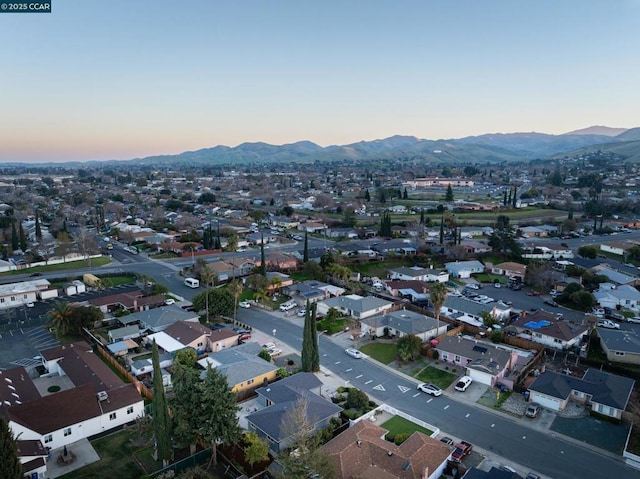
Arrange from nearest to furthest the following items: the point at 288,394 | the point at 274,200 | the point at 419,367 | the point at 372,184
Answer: the point at 288,394 < the point at 419,367 < the point at 274,200 < the point at 372,184

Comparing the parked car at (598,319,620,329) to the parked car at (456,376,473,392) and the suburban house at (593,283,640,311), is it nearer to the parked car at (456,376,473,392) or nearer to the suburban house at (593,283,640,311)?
the suburban house at (593,283,640,311)

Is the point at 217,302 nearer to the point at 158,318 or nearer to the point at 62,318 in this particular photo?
the point at 158,318

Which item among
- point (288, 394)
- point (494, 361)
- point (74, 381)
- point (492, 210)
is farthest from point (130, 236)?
point (492, 210)

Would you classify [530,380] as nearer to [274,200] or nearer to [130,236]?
[130,236]

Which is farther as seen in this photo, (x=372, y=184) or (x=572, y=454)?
(x=372, y=184)

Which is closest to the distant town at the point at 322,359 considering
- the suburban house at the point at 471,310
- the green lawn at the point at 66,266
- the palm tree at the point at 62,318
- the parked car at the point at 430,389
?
the parked car at the point at 430,389

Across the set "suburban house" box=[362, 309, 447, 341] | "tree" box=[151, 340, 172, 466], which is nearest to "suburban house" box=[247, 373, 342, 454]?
"tree" box=[151, 340, 172, 466]
